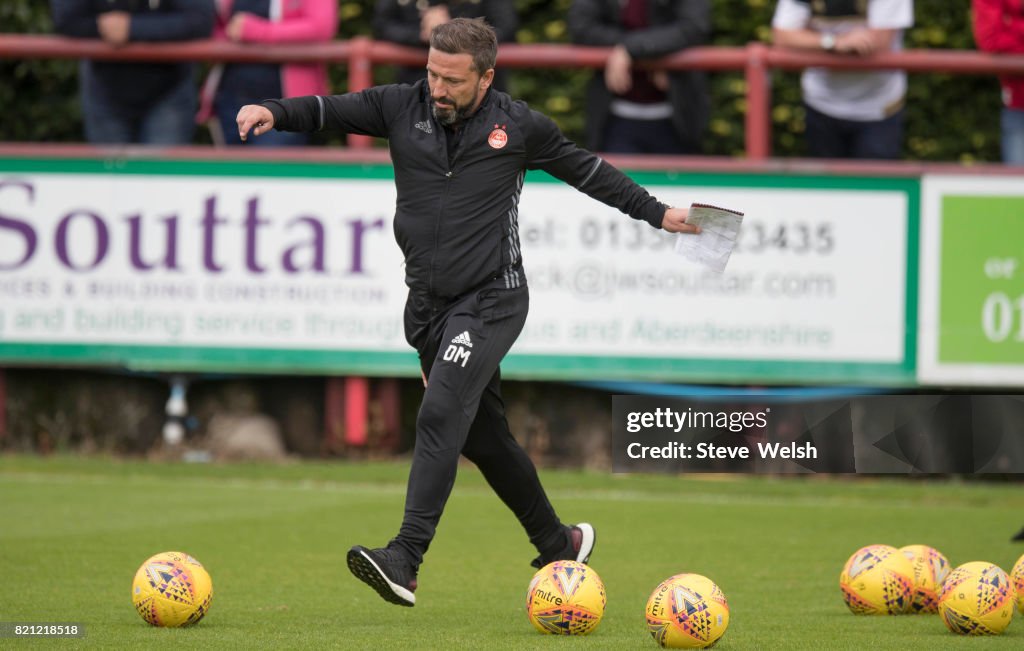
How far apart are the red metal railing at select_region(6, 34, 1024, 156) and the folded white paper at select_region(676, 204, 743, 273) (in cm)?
592

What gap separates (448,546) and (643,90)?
4890 mm

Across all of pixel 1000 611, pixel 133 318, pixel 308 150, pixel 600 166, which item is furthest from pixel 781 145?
pixel 1000 611

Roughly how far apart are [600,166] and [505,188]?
17.2 inches

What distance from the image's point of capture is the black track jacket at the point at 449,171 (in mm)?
7375

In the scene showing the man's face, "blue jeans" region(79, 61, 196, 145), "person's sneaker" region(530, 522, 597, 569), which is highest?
"blue jeans" region(79, 61, 196, 145)

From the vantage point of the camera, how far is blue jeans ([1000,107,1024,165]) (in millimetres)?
13328

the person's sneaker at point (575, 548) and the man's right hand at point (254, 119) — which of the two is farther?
the person's sneaker at point (575, 548)

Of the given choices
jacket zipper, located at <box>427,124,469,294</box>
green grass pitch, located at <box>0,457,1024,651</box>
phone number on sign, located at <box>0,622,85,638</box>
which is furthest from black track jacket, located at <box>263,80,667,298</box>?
phone number on sign, located at <box>0,622,85,638</box>

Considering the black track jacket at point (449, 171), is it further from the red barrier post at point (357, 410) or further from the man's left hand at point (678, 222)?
the red barrier post at point (357, 410)

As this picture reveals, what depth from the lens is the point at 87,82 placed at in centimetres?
1371

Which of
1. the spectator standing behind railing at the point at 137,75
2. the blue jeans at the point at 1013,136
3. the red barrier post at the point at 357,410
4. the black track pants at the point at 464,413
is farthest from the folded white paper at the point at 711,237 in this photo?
the spectator standing behind railing at the point at 137,75

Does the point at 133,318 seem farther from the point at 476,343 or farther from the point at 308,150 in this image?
the point at 476,343

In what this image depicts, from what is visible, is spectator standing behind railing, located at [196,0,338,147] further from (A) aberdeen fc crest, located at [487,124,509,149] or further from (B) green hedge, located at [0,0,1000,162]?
(A) aberdeen fc crest, located at [487,124,509,149]

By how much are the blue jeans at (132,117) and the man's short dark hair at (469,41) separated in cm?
681
